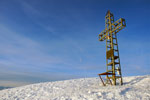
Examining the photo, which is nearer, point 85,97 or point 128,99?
point 128,99

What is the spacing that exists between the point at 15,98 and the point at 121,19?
15359 mm

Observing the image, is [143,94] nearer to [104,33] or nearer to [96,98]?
[96,98]

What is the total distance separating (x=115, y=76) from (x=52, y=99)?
28.0 feet

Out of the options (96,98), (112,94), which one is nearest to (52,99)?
(96,98)

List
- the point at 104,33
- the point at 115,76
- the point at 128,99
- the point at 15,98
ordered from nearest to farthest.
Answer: the point at 128,99
the point at 15,98
the point at 115,76
the point at 104,33

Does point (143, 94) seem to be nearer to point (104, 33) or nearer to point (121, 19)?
point (121, 19)

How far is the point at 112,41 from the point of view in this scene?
1777 centimetres

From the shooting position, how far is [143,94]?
35.5 ft

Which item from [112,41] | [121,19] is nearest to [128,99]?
[112,41]

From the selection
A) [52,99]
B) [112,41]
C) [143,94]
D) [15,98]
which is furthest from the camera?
[112,41]

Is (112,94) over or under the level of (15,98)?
over

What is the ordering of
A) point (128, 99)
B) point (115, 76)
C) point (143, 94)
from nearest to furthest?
point (128, 99) < point (143, 94) < point (115, 76)

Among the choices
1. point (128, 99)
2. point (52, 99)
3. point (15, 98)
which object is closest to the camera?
point (128, 99)

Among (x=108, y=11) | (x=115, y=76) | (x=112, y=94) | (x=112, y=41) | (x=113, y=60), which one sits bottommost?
(x=112, y=94)
